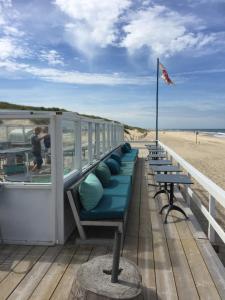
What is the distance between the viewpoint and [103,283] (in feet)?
7.38

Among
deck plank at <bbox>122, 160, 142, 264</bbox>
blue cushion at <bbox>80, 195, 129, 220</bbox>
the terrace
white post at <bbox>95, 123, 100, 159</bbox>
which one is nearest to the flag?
white post at <bbox>95, 123, 100, 159</bbox>

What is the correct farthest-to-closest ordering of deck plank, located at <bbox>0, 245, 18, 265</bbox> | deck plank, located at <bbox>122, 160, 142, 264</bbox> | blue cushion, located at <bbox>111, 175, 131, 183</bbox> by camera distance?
blue cushion, located at <bbox>111, 175, 131, 183</bbox>, deck plank, located at <bbox>122, 160, 142, 264</bbox>, deck plank, located at <bbox>0, 245, 18, 265</bbox>

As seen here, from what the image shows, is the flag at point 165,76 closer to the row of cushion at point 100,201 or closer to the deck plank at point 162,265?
the row of cushion at point 100,201

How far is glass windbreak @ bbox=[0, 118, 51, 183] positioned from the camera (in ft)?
12.5

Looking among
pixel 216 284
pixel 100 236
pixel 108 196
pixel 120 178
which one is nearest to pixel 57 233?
pixel 100 236

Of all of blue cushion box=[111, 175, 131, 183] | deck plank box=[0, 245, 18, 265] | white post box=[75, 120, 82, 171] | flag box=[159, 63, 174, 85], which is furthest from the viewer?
flag box=[159, 63, 174, 85]

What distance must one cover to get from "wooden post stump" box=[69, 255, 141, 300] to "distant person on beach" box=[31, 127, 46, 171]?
1639 mm

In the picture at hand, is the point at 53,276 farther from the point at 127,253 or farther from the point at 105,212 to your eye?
the point at 105,212

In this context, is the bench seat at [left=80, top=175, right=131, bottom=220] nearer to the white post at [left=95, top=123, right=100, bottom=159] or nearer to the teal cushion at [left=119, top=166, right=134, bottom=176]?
the teal cushion at [left=119, top=166, right=134, bottom=176]

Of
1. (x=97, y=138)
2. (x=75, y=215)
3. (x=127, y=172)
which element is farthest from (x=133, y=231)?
(x=97, y=138)

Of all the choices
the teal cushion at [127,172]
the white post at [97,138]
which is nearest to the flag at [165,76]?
the white post at [97,138]

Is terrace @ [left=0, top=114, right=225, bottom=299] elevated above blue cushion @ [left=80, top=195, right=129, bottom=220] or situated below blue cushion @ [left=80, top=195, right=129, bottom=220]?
below

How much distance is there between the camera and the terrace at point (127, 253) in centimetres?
271

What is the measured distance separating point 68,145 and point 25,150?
0.60 metres
